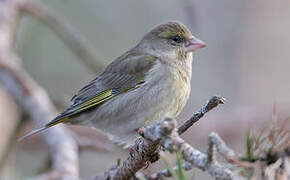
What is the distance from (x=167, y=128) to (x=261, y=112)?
4.08 m

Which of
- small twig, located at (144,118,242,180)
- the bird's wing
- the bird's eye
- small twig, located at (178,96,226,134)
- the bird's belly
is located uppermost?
the bird's eye

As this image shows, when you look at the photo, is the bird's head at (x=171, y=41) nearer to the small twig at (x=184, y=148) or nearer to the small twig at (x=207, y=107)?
the small twig at (x=207, y=107)

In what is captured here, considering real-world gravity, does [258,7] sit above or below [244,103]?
above

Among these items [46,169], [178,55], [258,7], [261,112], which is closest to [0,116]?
[46,169]

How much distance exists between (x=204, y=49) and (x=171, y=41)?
11.0ft

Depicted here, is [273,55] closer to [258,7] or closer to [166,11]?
Result: [258,7]

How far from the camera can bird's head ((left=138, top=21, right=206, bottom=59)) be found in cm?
437

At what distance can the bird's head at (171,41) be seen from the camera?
437 centimetres

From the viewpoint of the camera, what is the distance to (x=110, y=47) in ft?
28.6

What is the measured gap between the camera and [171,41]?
4.50 metres

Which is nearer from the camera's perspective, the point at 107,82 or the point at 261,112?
the point at 107,82

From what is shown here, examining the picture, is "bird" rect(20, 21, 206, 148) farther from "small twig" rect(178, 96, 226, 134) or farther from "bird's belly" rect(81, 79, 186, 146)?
"small twig" rect(178, 96, 226, 134)

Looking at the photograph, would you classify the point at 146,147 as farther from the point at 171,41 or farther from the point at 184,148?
the point at 171,41

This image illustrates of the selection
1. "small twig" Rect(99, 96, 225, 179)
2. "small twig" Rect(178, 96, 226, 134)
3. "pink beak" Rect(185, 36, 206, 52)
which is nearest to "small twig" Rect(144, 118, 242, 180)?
"small twig" Rect(99, 96, 225, 179)
